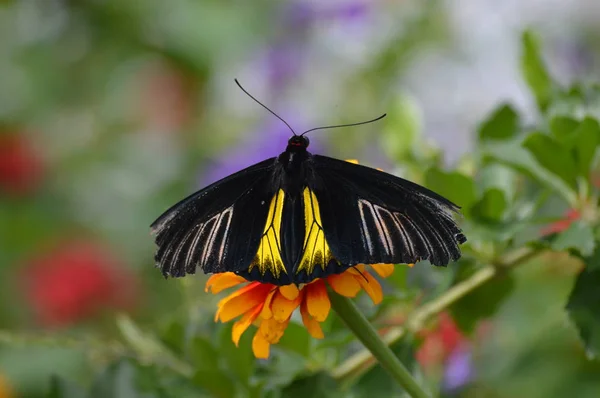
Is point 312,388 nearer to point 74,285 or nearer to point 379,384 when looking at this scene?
point 379,384

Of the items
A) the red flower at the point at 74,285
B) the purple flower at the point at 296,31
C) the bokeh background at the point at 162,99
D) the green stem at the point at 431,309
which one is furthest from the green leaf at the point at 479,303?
the purple flower at the point at 296,31

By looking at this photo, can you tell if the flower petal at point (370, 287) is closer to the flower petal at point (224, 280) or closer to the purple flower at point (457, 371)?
the flower petal at point (224, 280)

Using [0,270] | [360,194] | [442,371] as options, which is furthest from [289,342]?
[0,270]

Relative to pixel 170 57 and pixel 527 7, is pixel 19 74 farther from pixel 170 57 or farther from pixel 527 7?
pixel 527 7

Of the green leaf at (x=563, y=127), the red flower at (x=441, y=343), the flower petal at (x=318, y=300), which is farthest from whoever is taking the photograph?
the red flower at (x=441, y=343)

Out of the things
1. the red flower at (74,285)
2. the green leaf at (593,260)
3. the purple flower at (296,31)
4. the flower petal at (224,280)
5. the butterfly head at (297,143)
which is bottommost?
the green leaf at (593,260)

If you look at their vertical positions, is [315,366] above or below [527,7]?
below
